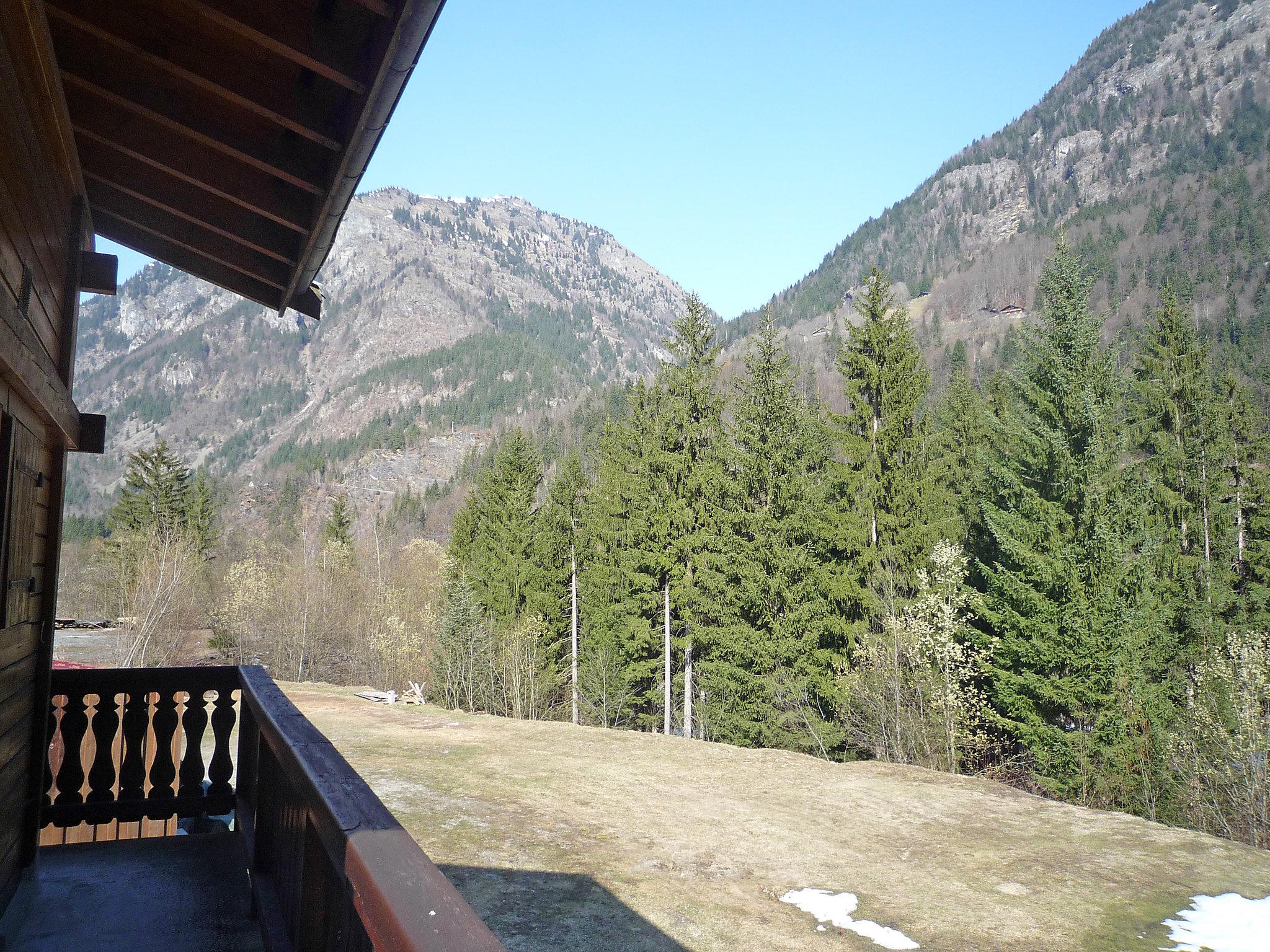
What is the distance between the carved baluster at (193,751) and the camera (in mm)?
4699

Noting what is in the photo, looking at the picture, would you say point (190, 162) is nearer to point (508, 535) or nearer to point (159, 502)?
point (508, 535)

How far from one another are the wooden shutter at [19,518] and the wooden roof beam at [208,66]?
1.39m

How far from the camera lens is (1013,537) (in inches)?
735

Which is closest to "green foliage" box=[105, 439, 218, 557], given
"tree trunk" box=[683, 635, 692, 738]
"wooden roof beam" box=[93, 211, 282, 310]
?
"tree trunk" box=[683, 635, 692, 738]

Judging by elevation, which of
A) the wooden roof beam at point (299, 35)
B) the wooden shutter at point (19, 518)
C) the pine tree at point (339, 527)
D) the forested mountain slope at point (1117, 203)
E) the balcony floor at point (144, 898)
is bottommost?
the balcony floor at point (144, 898)

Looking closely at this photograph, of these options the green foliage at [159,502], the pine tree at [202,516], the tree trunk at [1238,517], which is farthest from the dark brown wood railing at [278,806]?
the pine tree at [202,516]

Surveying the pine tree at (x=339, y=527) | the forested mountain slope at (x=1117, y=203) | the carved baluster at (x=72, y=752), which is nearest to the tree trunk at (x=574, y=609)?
the pine tree at (x=339, y=527)

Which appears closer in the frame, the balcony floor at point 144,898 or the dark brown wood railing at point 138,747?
the balcony floor at point 144,898

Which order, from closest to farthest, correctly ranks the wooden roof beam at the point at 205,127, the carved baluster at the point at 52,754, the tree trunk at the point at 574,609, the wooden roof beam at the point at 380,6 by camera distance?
1. the wooden roof beam at the point at 380,6
2. the wooden roof beam at the point at 205,127
3. the carved baluster at the point at 52,754
4. the tree trunk at the point at 574,609

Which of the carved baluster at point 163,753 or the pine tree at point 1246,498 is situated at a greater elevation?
the pine tree at point 1246,498

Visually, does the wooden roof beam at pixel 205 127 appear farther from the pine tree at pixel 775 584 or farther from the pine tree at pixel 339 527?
the pine tree at pixel 339 527

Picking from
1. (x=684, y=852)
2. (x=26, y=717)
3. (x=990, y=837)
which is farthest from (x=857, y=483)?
(x=26, y=717)

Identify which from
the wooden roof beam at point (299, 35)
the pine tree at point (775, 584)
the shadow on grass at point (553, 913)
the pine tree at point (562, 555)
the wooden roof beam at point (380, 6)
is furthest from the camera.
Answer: the pine tree at point (562, 555)

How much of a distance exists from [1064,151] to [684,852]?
19069cm
